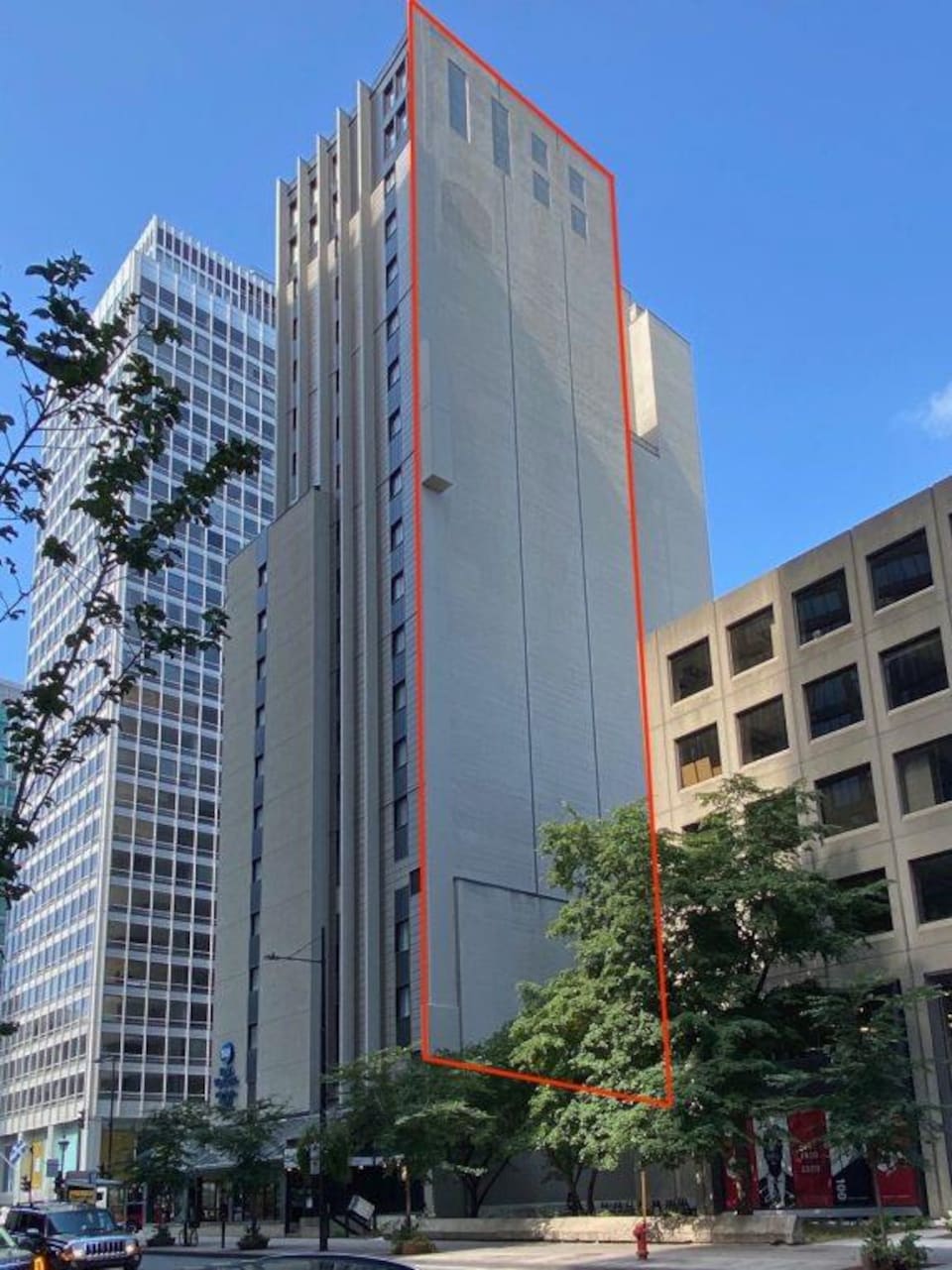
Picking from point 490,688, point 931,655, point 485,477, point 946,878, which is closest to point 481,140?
point 485,477

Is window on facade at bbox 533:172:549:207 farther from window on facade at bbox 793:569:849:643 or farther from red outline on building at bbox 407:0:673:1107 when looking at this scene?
window on facade at bbox 793:569:849:643

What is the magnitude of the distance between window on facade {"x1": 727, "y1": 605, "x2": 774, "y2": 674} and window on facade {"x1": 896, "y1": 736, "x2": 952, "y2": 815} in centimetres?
661

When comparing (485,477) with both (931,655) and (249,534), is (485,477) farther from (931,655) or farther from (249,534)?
(249,534)

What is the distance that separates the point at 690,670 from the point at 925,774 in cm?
1092

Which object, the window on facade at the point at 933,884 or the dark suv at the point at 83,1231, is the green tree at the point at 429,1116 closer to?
the dark suv at the point at 83,1231

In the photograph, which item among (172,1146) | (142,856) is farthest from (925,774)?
(142,856)

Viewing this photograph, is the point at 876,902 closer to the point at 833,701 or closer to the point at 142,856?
the point at 833,701

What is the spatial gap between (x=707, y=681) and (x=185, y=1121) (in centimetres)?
2823

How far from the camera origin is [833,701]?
40531 millimetres

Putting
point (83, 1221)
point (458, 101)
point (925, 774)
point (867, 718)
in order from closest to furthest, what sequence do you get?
point (83, 1221) < point (925, 774) < point (867, 718) < point (458, 101)

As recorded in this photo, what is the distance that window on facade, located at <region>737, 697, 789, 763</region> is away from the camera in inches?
1661

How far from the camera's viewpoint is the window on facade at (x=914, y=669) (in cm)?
3756

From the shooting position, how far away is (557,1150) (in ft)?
129

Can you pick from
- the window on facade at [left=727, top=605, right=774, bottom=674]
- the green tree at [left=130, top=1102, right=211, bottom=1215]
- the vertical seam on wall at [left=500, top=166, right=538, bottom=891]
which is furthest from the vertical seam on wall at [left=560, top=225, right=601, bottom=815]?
the green tree at [left=130, top=1102, right=211, bottom=1215]
